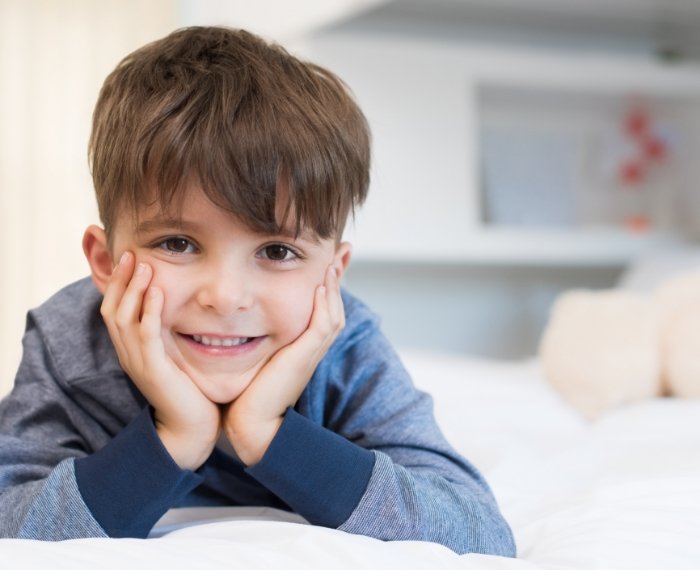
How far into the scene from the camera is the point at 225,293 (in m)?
0.79

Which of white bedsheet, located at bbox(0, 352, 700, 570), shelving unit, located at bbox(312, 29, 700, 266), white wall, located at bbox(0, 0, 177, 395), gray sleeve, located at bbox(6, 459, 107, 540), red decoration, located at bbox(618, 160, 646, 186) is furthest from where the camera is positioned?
white wall, located at bbox(0, 0, 177, 395)

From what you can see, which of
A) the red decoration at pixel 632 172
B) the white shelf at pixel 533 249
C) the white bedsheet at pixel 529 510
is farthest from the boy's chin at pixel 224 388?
the red decoration at pixel 632 172

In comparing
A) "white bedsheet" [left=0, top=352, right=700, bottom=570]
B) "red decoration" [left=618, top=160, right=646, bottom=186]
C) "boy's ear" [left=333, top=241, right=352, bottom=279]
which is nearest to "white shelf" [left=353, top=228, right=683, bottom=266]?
"red decoration" [left=618, top=160, right=646, bottom=186]

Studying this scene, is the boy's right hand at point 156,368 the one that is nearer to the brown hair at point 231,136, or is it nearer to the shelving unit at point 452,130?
the brown hair at point 231,136

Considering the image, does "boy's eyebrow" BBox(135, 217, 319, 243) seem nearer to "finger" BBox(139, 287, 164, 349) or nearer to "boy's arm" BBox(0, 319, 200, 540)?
"finger" BBox(139, 287, 164, 349)

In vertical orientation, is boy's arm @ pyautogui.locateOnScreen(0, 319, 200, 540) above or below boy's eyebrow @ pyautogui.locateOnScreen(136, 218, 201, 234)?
below

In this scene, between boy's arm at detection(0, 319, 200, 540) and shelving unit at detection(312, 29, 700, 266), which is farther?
shelving unit at detection(312, 29, 700, 266)

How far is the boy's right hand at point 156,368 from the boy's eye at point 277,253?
9cm

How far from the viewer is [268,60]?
3.04ft

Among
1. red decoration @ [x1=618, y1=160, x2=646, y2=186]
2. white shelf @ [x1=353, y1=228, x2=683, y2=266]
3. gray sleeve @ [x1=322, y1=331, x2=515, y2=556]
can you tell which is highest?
gray sleeve @ [x1=322, y1=331, x2=515, y2=556]

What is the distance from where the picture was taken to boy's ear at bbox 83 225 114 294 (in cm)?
93

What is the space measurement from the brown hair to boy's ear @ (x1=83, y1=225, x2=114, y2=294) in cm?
5

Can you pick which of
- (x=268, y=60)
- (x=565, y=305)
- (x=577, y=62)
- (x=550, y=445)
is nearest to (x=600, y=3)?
(x=577, y=62)

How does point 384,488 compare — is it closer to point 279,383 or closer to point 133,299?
Answer: point 279,383
